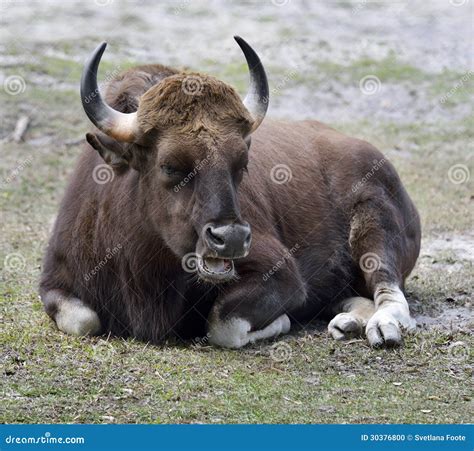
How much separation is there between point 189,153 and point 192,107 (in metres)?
0.39

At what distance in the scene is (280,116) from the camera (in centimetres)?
2028

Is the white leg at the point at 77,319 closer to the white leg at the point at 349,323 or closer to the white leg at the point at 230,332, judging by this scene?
the white leg at the point at 230,332

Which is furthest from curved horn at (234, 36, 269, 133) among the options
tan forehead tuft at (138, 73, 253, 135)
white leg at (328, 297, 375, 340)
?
white leg at (328, 297, 375, 340)

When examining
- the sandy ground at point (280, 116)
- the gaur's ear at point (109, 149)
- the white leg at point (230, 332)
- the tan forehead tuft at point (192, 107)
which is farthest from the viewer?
the white leg at point (230, 332)

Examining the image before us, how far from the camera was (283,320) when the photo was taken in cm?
928

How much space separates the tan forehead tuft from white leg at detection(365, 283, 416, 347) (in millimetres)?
2052

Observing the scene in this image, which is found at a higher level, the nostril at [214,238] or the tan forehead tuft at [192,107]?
the tan forehead tuft at [192,107]

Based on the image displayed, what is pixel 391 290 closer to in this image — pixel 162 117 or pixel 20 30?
pixel 162 117

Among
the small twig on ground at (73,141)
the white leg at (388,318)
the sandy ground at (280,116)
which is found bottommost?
the small twig on ground at (73,141)

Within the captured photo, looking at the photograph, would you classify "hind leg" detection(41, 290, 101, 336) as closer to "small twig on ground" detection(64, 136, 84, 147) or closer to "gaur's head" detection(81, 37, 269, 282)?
"gaur's head" detection(81, 37, 269, 282)

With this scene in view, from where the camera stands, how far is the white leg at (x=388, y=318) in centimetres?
884

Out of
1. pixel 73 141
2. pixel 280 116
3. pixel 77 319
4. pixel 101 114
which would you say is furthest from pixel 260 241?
pixel 280 116

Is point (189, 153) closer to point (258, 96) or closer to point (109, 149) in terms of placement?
point (109, 149)

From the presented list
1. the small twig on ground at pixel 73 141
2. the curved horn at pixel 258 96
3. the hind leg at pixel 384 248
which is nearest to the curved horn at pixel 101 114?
the curved horn at pixel 258 96
